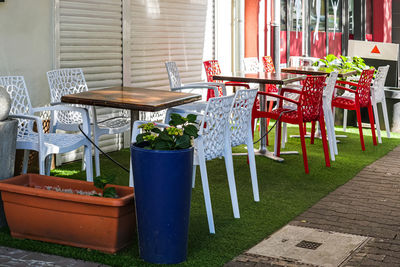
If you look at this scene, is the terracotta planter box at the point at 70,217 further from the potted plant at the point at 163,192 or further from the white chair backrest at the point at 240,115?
the white chair backrest at the point at 240,115

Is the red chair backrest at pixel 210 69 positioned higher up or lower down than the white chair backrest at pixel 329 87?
higher up

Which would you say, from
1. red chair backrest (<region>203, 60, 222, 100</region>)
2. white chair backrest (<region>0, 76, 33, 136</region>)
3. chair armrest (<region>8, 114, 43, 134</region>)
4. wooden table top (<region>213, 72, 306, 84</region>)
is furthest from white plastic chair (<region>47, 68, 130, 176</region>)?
red chair backrest (<region>203, 60, 222, 100</region>)

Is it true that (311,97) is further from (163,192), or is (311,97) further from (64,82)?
(163,192)

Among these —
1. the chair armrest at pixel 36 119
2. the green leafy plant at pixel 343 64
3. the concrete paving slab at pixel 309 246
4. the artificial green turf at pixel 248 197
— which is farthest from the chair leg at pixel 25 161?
the green leafy plant at pixel 343 64

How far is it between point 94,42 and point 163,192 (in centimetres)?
388

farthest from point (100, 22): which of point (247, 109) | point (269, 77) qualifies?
point (247, 109)

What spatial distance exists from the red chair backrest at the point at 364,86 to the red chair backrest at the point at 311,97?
1463 millimetres

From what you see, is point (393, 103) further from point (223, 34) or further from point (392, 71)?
point (223, 34)

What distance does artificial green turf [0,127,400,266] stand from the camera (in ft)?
14.3

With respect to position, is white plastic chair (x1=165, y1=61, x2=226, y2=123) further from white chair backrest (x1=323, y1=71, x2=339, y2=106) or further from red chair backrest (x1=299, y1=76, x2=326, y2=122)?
white chair backrest (x1=323, y1=71, x2=339, y2=106)

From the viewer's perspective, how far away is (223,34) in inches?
409

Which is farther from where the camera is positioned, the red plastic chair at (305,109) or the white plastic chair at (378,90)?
the white plastic chair at (378,90)

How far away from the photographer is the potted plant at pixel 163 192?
13.1 feet

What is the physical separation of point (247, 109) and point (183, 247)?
5.26 feet
